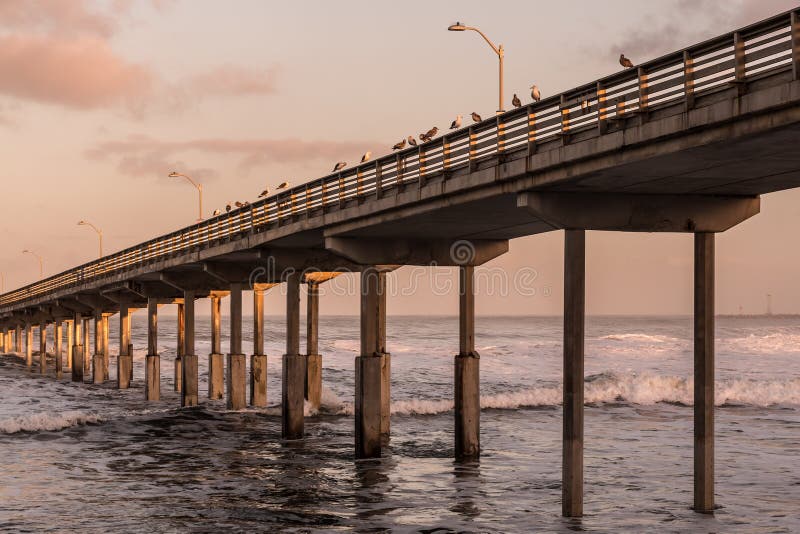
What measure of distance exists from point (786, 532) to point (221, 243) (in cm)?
2805

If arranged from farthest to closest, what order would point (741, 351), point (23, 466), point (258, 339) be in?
point (741, 351), point (258, 339), point (23, 466)

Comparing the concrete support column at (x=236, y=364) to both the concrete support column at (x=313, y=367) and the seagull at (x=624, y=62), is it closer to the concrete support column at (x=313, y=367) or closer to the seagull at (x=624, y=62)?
the concrete support column at (x=313, y=367)

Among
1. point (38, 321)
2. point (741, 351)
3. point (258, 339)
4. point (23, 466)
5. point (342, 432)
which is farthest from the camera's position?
point (741, 351)

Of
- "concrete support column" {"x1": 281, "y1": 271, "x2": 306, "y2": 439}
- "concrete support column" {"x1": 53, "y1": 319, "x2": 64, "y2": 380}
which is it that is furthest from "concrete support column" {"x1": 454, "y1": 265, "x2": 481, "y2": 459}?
"concrete support column" {"x1": 53, "y1": 319, "x2": 64, "y2": 380}

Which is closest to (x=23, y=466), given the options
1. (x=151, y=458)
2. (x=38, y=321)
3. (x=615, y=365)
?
(x=151, y=458)

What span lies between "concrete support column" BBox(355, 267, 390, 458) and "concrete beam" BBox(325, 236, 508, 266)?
47 cm

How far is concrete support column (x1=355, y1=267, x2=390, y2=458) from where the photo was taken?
1280 inches

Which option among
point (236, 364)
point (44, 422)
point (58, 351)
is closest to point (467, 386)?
point (44, 422)

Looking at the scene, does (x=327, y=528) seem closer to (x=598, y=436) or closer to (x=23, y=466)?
(x=23, y=466)

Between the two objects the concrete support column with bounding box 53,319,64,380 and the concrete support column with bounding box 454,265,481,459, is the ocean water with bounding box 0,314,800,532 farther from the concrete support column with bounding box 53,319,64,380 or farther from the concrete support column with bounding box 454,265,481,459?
the concrete support column with bounding box 53,319,64,380

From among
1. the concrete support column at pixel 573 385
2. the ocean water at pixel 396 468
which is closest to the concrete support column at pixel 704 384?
the ocean water at pixel 396 468

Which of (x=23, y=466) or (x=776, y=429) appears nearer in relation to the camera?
(x=23, y=466)

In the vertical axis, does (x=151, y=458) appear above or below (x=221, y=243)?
below

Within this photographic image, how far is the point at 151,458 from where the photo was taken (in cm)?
3372
